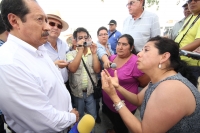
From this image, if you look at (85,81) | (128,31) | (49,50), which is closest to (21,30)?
(49,50)

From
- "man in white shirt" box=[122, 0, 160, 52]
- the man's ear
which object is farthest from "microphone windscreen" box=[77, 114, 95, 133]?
"man in white shirt" box=[122, 0, 160, 52]

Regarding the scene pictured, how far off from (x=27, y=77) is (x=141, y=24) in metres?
2.52

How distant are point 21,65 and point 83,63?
59.2 inches

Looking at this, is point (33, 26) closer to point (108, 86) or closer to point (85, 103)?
point (108, 86)

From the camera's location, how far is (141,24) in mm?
2871

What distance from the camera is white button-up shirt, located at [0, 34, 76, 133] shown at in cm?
99

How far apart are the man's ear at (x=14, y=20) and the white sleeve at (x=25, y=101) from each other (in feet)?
1.30

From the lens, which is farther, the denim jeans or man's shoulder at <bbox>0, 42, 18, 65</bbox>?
the denim jeans

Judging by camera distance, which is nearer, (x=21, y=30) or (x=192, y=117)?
(x=21, y=30)

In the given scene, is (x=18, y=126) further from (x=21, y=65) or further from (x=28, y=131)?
(x=21, y=65)

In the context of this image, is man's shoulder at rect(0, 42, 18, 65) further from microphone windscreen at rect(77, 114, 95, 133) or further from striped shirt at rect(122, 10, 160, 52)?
striped shirt at rect(122, 10, 160, 52)

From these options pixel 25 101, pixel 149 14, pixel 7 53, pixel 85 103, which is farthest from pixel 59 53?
pixel 149 14

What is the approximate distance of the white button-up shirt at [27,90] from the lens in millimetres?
992

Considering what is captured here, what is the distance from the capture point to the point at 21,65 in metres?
1.07
